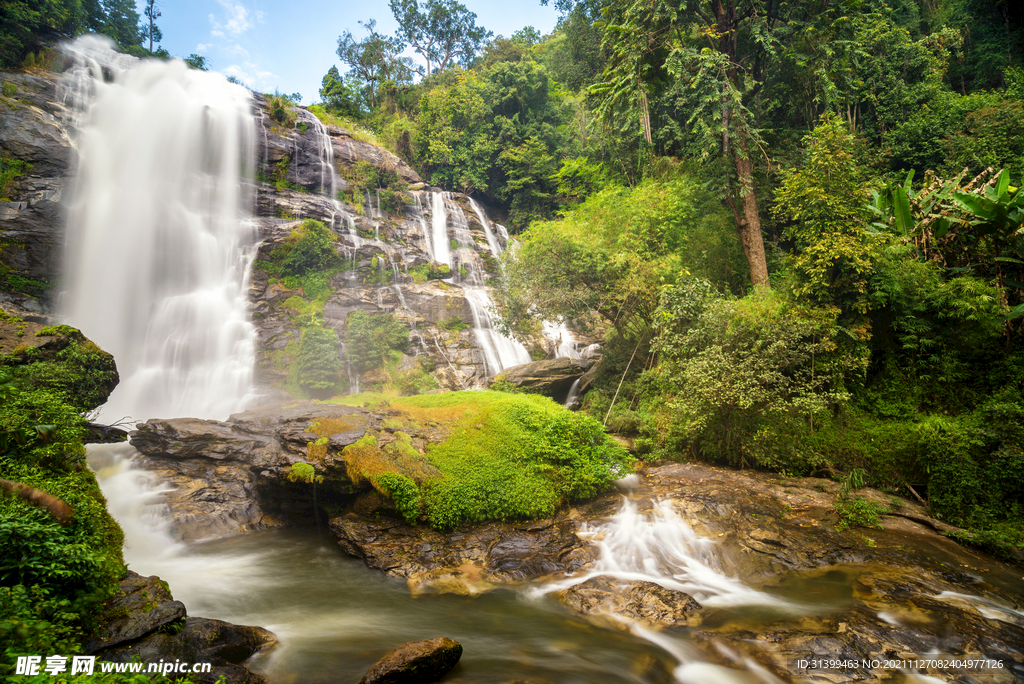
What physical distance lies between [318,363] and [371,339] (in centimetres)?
216

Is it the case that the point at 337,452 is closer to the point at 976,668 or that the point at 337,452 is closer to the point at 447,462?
the point at 447,462

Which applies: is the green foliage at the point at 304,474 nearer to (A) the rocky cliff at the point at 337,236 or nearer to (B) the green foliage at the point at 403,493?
(B) the green foliage at the point at 403,493

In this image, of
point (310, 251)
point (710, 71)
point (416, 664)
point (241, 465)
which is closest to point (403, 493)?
point (416, 664)

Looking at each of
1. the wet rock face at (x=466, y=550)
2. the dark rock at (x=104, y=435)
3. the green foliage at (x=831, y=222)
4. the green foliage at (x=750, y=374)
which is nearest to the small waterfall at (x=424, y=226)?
the dark rock at (x=104, y=435)

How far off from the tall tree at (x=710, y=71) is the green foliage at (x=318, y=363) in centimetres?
1268

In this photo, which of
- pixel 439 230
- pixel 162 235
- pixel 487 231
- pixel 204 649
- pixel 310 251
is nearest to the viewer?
pixel 204 649

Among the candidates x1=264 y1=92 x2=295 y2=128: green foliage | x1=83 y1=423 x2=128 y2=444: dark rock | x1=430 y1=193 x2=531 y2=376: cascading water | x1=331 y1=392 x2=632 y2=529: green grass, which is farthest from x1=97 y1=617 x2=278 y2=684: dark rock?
x1=264 y1=92 x2=295 y2=128: green foliage

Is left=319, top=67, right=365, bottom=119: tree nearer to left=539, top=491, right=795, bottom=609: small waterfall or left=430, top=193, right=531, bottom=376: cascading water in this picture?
left=430, top=193, right=531, bottom=376: cascading water

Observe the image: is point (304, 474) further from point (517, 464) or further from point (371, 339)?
point (371, 339)

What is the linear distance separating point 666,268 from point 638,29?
24.1 ft

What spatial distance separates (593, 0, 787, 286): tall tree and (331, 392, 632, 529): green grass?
21.6 ft

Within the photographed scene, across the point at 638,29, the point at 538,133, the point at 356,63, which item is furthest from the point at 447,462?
the point at 356,63

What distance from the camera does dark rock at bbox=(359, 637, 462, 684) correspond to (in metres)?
4.49

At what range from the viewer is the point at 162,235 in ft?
59.6
